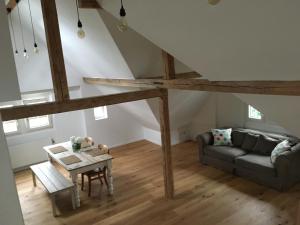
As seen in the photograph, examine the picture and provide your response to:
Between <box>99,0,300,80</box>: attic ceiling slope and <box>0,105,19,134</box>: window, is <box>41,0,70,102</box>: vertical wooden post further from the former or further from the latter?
<box>0,105,19,134</box>: window

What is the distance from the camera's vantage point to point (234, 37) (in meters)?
2.23

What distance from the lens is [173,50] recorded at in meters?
3.02

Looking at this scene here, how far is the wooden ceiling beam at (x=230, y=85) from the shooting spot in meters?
2.42

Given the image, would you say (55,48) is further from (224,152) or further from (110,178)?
(224,152)

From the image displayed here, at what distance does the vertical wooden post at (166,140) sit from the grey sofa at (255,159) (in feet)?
4.78

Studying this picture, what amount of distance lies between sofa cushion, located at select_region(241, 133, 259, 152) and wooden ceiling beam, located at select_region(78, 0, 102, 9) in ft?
13.0

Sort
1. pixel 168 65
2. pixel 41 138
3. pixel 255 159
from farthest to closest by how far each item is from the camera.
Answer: pixel 41 138 < pixel 255 159 < pixel 168 65

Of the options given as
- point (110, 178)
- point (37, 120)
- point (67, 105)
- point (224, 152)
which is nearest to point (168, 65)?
point (67, 105)

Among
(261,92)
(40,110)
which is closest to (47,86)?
(40,110)

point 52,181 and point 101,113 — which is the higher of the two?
point 101,113

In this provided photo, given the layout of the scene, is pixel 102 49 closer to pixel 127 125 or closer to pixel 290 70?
pixel 290 70

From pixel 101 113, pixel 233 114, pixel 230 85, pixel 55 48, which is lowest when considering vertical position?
pixel 233 114

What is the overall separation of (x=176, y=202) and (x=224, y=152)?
161 centimetres

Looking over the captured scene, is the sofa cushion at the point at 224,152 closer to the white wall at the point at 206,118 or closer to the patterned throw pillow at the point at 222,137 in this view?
the patterned throw pillow at the point at 222,137
